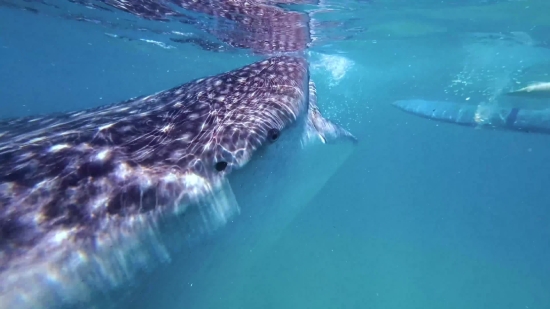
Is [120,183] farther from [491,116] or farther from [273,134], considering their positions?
[491,116]

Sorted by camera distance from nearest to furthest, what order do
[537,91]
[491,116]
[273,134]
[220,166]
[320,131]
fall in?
[220,166] → [273,134] → [320,131] → [537,91] → [491,116]

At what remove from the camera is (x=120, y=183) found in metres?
2.43

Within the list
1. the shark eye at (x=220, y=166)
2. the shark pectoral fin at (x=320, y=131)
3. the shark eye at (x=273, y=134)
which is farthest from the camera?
the shark pectoral fin at (x=320, y=131)

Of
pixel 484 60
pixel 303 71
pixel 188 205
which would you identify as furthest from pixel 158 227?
pixel 484 60

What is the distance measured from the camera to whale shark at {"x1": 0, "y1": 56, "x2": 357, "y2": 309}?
6.53ft

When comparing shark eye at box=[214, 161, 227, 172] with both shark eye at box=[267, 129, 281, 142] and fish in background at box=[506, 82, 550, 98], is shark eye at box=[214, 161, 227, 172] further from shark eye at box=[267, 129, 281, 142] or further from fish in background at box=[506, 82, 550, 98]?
fish in background at box=[506, 82, 550, 98]

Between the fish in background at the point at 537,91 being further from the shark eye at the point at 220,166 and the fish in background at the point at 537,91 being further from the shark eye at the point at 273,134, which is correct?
the shark eye at the point at 220,166

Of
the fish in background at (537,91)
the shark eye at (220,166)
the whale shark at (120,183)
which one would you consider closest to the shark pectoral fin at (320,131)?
the whale shark at (120,183)

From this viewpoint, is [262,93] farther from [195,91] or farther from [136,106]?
[136,106]

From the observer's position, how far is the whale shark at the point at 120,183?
1991 mm

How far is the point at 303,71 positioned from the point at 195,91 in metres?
1.16

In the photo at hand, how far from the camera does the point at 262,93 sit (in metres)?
3.47

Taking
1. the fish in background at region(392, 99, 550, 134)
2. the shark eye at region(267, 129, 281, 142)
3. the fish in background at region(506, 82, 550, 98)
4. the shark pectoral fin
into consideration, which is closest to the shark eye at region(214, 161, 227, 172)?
→ the shark eye at region(267, 129, 281, 142)

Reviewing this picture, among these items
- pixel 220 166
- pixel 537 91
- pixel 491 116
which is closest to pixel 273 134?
pixel 220 166
